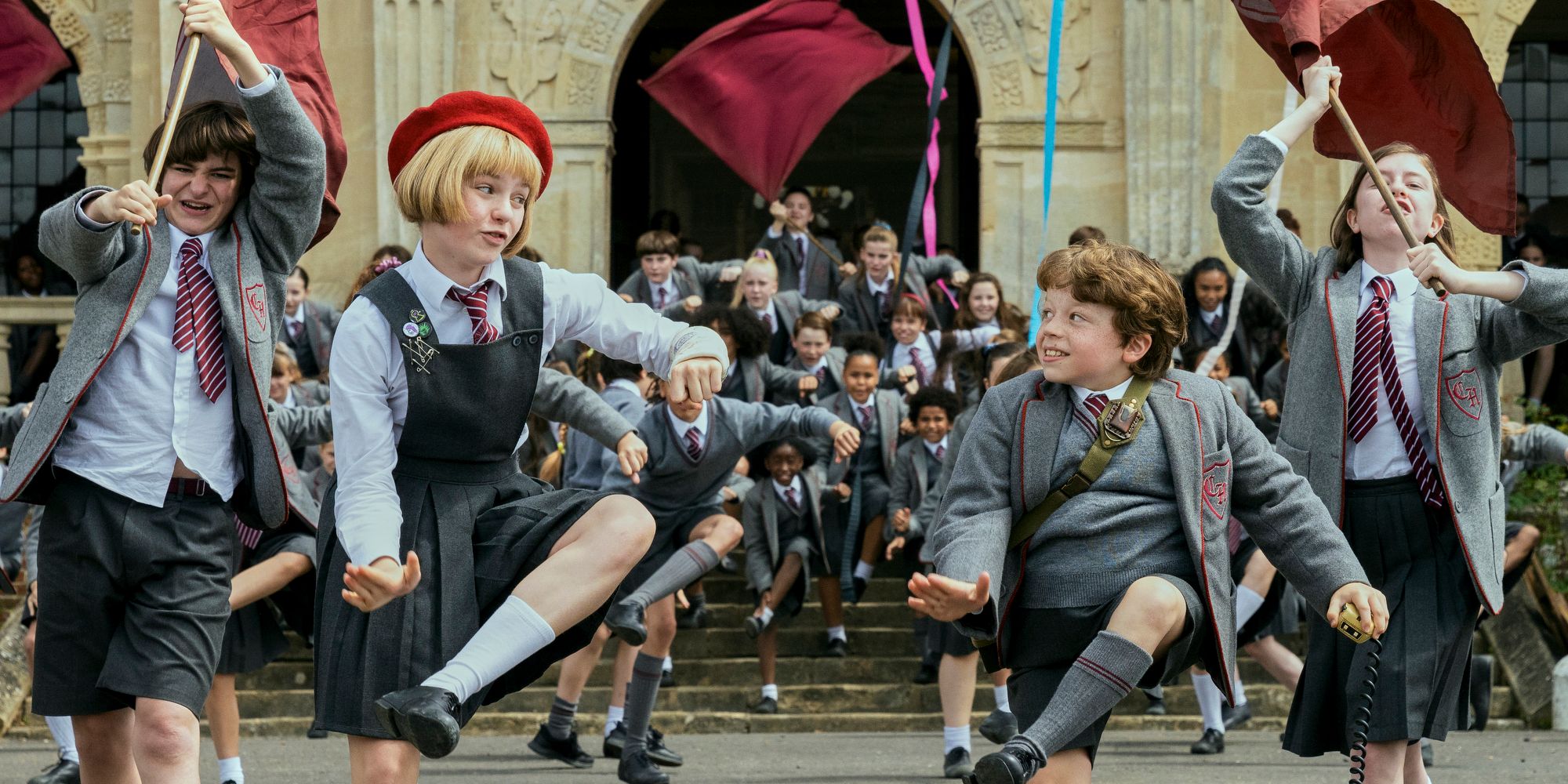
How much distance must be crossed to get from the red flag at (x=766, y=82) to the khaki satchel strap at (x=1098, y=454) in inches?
364

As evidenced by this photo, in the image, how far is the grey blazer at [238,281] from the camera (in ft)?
15.3

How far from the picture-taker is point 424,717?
3.95 metres

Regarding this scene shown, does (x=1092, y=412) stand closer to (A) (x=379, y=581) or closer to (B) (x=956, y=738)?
(A) (x=379, y=581)

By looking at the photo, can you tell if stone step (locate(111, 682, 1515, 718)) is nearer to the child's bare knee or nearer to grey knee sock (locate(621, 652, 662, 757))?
grey knee sock (locate(621, 652, 662, 757))

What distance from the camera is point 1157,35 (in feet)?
51.1

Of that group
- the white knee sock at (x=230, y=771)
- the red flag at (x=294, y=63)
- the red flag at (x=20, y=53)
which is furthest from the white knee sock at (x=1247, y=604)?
the red flag at (x=20, y=53)

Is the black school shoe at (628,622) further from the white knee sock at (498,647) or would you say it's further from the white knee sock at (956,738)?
the white knee sock at (498,647)

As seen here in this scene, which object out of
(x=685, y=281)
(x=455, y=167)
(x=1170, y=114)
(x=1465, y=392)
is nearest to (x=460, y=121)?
(x=455, y=167)

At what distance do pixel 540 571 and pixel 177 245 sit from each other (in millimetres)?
1297

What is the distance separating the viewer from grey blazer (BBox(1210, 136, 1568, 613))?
16.8 ft

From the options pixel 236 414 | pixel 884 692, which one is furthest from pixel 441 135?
pixel 884 692

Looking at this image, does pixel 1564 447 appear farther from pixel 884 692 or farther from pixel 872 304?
pixel 872 304

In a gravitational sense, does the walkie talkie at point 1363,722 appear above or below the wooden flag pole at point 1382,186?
below

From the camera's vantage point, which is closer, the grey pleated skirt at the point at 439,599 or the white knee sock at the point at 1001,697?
the grey pleated skirt at the point at 439,599
